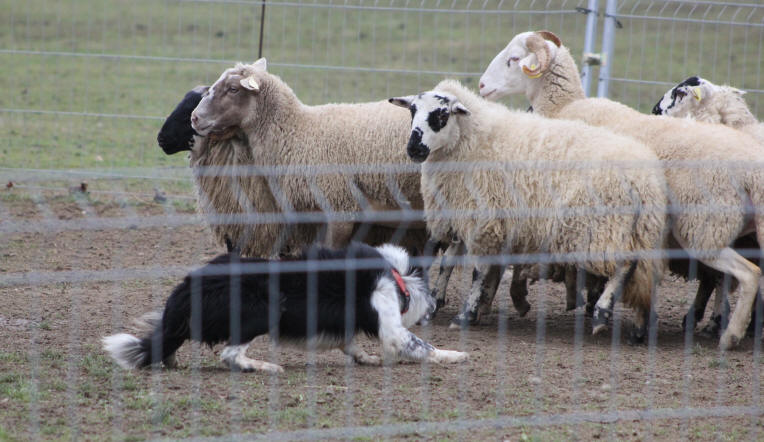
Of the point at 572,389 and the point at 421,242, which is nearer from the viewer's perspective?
the point at 572,389

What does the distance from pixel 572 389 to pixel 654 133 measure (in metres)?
2.19

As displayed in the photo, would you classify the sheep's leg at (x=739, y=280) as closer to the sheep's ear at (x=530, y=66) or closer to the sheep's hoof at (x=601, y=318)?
the sheep's hoof at (x=601, y=318)

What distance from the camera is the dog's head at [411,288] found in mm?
5305

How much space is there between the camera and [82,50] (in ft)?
61.1

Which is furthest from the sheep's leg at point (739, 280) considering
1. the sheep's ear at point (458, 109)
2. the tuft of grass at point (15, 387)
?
the tuft of grass at point (15, 387)

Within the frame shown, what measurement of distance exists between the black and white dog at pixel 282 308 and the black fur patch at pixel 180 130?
7.83ft

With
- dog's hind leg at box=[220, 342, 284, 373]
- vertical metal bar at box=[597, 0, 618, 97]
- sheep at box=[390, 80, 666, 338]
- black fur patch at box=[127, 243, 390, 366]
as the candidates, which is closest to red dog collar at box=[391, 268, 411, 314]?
black fur patch at box=[127, 243, 390, 366]

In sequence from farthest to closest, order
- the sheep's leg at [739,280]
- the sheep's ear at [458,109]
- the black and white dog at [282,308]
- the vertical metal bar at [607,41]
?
the vertical metal bar at [607,41] → the sheep's ear at [458,109] → the sheep's leg at [739,280] → the black and white dog at [282,308]

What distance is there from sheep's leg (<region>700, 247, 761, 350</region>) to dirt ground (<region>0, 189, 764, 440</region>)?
13 cm

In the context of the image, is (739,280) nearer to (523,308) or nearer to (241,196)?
(523,308)

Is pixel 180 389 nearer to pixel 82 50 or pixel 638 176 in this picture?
pixel 638 176

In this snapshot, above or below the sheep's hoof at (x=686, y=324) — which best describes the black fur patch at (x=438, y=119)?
above

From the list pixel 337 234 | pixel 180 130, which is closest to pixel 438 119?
pixel 337 234

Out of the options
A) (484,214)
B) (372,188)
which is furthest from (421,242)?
(484,214)
